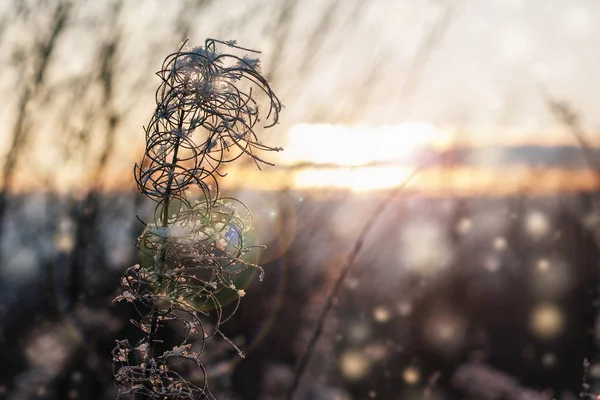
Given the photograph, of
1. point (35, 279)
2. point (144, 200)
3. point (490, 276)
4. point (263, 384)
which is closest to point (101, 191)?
point (144, 200)

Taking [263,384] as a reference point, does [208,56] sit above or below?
above

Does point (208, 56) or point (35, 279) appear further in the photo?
point (35, 279)

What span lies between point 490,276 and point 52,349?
14.8 meters

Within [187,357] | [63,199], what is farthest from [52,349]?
[187,357]

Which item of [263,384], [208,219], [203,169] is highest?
[203,169]

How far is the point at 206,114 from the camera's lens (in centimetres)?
203

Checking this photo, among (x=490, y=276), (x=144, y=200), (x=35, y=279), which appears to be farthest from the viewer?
(x=490, y=276)

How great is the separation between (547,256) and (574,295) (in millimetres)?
2705

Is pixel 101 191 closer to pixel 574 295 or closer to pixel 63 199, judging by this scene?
pixel 63 199

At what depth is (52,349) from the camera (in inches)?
394

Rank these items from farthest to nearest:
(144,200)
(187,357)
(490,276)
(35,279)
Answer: (490,276), (35,279), (144,200), (187,357)

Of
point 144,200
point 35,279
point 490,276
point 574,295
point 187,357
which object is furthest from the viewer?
point 490,276

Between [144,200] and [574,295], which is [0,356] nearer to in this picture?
[144,200]

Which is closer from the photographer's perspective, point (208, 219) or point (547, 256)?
point (208, 219)
